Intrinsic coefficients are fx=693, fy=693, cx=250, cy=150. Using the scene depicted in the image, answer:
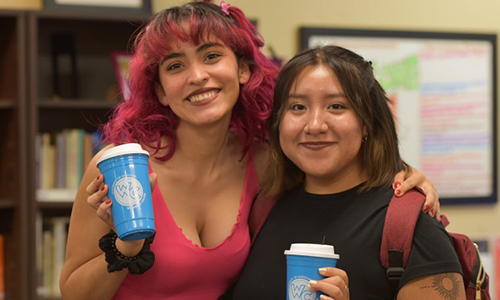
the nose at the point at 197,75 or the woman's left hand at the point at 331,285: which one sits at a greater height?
the nose at the point at 197,75

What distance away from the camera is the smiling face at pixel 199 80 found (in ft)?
6.01

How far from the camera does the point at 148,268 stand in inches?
65.0

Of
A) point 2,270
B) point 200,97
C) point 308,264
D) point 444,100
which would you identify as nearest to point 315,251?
point 308,264

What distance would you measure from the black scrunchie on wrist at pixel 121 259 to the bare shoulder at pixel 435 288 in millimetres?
595

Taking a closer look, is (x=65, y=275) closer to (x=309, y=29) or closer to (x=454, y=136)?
(x=309, y=29)

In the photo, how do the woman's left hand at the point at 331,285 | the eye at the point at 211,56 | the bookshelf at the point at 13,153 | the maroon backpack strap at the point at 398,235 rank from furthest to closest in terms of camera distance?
the bookshelf at the point at 13,153 < the eye at the point at 211,56 < the maroon backpack strap at the point at 398,235 < the woman's left hand at the point at 331,285

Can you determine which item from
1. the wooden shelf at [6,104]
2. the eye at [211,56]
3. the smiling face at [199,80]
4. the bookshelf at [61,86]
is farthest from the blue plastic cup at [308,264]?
the wooden shelf at [6,104]

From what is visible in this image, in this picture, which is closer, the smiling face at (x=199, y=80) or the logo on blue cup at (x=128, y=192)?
the logo on blue cup at (x=128, y=192)

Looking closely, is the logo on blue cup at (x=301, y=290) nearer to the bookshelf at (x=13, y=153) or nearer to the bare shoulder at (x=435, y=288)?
the bare shoulder at (x=435, y=288)

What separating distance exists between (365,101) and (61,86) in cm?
202

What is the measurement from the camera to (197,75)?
181cm

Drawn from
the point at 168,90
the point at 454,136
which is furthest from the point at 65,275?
the point at 454,136

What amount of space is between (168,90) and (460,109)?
7.74 feet

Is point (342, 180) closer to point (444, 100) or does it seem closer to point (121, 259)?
point (121, 259)
